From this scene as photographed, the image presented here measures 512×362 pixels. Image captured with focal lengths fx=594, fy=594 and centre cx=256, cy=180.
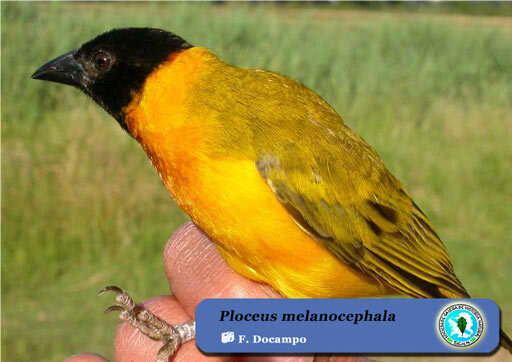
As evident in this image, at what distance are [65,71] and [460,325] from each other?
1858 mm

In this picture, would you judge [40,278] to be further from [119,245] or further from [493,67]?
[493,67]

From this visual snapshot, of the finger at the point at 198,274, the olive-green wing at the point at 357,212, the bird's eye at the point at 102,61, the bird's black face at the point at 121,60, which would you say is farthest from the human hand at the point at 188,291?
the bird's eye at the point at 102,61

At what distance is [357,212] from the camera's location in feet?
7.60

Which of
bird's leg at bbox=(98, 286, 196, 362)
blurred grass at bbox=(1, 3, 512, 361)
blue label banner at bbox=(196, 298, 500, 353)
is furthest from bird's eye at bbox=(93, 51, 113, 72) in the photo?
blurred grass at bbox=(1, 3, 512, 361)

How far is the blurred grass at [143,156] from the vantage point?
6008mm

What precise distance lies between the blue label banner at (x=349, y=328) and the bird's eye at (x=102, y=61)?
1070mm

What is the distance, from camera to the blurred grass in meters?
6.01

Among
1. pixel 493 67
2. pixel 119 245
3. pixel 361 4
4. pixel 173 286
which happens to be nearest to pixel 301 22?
pixel 493 67

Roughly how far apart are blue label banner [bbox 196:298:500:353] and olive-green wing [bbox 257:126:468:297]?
0.18 m

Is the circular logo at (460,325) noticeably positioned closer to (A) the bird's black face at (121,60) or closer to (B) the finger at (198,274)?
(B) the finger at (198,274)

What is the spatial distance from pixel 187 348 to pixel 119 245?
4205mm

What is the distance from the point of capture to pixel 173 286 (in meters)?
2.66

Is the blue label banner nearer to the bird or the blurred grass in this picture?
the bird

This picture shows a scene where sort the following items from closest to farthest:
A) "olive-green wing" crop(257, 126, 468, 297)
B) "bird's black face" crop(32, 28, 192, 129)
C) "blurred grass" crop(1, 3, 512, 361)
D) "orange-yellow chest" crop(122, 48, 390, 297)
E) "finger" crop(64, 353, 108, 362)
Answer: "orange-yellow chest" crop(122, 48, 390, 297) < "olive-green wing" crop(257, 126, 468, 297) < "bird's black face" crop(32, 28, 192, 129) < "finger" crop(64, 353, 108, 362) < "blurred grass" crop(1, 3, 512, 361)
